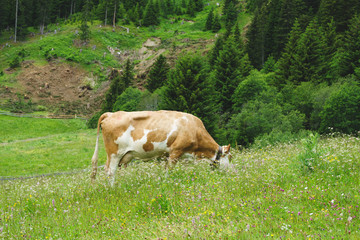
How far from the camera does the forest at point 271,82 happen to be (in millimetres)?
32406

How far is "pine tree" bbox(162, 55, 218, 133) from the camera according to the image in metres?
31.2

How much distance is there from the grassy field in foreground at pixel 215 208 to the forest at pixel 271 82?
5340 mm

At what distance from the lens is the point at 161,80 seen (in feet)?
188

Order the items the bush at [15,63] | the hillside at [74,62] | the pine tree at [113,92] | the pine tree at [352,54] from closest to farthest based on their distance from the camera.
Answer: the pine tree at [352,54]
the pine tree at [113,92]
the hillside at [74,62]
the bush at [15,63]

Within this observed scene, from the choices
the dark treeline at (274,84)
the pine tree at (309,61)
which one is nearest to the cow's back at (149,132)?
the dark treeline at (274,84)

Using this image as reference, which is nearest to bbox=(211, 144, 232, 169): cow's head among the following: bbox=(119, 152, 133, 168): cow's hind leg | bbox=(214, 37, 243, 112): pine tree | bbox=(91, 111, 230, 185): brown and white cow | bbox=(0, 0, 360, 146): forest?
bbox=(91, 111, 230, 185): brown and white cow

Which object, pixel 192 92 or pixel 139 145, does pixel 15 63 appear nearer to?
pixel 192 92

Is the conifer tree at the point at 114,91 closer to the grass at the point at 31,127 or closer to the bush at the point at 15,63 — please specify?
the grass at the point at 31,127

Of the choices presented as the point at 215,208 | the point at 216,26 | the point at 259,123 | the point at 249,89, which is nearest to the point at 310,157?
the point at 215,208

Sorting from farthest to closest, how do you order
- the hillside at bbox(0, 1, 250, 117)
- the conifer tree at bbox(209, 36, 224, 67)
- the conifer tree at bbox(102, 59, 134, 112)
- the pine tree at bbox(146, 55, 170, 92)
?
the hillside at bbox(0, 1, 250, 117)
the conifer tree at bbox(209, 36, 224, 67)
the pine tree at bbox(146, 55, 170, 92)
the conifer tree at bbox(102, 59, 134, 112)

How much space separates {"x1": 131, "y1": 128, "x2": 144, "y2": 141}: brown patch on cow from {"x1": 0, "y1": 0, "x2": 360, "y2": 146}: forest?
23.6 feet

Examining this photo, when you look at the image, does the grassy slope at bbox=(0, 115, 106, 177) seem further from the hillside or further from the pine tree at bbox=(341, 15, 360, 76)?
the pine tree at bbox=(341, 15, 360, 76)

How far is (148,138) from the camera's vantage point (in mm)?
9070

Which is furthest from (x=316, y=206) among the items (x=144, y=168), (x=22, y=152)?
(x=22, y=152)
